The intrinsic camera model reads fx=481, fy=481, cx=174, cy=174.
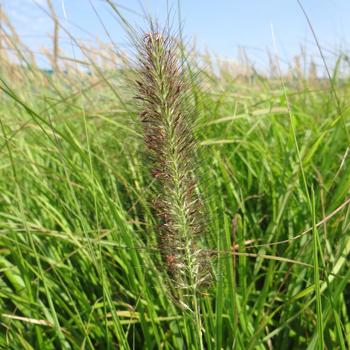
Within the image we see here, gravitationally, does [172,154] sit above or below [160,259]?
above

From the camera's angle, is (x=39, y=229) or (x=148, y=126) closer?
(x=148, y=126)

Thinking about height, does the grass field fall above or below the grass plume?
below

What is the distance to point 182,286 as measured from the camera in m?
0.81

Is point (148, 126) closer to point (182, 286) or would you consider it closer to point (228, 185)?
point (182, 286)

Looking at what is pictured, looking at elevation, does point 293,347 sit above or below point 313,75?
below

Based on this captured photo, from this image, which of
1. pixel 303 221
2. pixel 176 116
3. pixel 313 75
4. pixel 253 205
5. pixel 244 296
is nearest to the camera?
pixel 176 116

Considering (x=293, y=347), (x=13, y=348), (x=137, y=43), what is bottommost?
(x=293, y=347)

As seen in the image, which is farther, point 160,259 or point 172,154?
point 160,259

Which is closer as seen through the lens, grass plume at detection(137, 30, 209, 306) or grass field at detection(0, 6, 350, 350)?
grass plume at detection(137, 30, 209, 306)

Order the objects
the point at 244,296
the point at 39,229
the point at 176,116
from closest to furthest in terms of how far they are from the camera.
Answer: the point at 176,116
the point at 244,296
the point at 39,229

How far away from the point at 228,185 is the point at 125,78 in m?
0.88

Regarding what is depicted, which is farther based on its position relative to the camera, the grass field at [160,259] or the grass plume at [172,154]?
the grass field at [160,259]

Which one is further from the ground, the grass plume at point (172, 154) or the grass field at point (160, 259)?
the grass plume at point (172, 154)

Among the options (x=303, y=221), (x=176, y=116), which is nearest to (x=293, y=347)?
(x=303, y=221)
